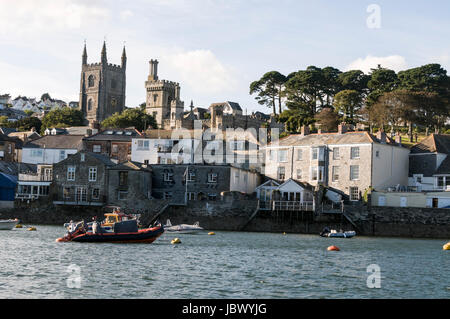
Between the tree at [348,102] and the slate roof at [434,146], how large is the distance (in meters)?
35.4

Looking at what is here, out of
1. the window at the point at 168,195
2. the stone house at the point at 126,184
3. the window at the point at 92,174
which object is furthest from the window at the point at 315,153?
the window at the point at 92,174

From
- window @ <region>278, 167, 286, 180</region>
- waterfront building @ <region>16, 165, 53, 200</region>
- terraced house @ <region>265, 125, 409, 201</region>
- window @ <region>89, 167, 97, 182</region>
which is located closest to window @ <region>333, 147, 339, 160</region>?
terraced house @ <region>265, 125, 409, 201</region>

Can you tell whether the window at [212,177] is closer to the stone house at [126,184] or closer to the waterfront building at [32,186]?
the stone house at [126,184]

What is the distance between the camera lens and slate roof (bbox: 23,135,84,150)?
100375 millimetres

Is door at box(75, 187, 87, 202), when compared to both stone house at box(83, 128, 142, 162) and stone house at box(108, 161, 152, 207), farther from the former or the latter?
stone house at box(83, 128, 142, 162)

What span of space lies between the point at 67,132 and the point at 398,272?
85.5m

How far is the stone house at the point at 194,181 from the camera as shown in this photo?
7819cm

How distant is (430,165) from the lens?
78188mm

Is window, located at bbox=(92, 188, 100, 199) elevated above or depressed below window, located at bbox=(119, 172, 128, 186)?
below

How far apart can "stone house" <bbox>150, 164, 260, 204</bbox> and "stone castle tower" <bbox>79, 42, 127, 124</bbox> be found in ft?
327

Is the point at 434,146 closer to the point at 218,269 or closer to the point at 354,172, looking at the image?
the point at 354,172

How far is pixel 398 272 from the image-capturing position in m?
37.7

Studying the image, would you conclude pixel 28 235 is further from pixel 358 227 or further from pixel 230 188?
pixel 358 227
